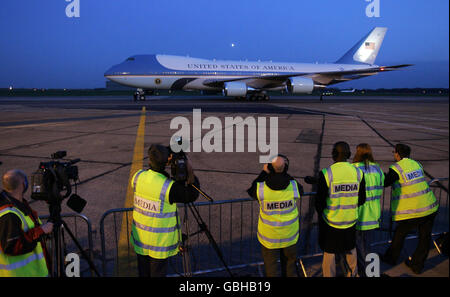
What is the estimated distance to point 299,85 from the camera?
3019 cm

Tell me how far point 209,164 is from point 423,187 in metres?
5.50

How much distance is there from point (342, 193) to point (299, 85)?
93.6 ft

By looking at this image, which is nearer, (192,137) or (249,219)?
(249,219)

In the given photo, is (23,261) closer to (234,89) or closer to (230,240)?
(230,240)

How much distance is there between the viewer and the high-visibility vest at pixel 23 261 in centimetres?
240

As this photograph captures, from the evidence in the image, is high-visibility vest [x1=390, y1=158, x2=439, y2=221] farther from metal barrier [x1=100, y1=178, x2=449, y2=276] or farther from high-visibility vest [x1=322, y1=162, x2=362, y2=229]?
high-visibility vest [x1=322, y1=162, x2=362, y2=229]

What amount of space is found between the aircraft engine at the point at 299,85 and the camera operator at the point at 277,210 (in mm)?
28450

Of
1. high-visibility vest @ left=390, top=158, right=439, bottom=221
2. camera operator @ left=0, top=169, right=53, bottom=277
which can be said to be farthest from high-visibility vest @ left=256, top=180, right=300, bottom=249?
camera operator @ left=0, top=169, right=53, bottom=277

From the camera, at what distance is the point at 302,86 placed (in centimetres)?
3022

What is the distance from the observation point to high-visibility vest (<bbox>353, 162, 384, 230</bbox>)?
351cm

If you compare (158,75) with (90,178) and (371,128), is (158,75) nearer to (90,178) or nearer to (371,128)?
(371,128)

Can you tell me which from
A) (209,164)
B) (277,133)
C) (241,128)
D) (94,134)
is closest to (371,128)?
(277,133)

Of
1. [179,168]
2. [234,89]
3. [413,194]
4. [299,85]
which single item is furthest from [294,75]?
[179,168]

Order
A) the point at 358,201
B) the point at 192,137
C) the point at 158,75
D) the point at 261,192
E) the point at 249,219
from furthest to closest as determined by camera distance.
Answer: the point at 158,75 → the point at 192,137 → the point at 249,219 → the point at 358,201 → the point at 261,192
